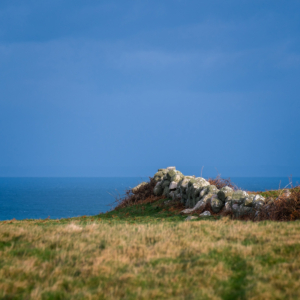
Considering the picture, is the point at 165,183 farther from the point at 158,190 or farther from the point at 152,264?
the point at 152,264

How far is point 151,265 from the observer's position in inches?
228

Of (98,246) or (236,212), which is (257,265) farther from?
(236,212)

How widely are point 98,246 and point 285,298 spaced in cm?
440

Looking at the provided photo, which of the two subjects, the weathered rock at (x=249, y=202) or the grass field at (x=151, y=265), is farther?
the weathered rock at (x=249, y=202)

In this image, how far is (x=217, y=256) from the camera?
621 centimetres

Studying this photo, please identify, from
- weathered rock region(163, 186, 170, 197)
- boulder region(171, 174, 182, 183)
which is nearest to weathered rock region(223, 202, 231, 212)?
boulder region(171, 174, 182, 183)

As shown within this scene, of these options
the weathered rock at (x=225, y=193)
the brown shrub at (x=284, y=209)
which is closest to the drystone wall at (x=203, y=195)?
the weathered rock at (x=225, y=193)

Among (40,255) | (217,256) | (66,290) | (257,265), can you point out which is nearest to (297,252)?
(257,265)

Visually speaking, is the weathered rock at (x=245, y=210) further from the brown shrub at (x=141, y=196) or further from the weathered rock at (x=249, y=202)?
the brown shrub at (x=141, y=196)

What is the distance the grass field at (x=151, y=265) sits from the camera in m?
4.71

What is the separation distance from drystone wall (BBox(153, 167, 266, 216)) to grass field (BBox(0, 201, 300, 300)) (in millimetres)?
6086

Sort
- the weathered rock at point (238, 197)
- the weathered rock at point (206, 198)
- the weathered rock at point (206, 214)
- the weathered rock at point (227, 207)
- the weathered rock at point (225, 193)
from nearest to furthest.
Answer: the weathered rock at point (238, 197) < the weathered rock at point (227, 207) < the weathered rock at point (206, 214) < the weathered rock at point (225, 193) < the weathered rock at point (206, 198)

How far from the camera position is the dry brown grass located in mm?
4711

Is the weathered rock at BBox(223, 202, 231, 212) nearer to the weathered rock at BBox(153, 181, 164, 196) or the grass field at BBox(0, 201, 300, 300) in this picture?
the grass field at BBox(0, 201, 300, 300)
